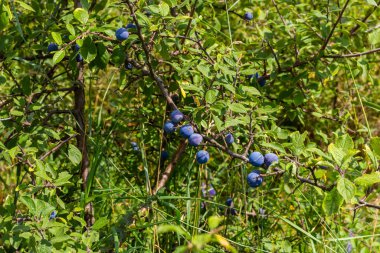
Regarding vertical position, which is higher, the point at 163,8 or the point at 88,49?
the point at 163,8

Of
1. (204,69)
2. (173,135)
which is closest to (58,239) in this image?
(204,69)

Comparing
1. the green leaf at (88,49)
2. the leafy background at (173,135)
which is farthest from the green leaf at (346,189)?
the green leaf at (88,49)

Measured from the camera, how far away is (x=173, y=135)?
264cm

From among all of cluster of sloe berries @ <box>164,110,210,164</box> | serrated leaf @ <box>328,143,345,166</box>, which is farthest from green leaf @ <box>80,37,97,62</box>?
serrated leaf @ <box>328,143,345,166</box>

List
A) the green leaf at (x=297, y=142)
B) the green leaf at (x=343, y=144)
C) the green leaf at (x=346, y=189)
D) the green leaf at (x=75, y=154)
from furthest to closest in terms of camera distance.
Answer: the green leaf at (x=75, y=154) < the green leaf at (x=297, y=142) < the green leaf at (x=343, y=144) < the green leaf at (x=346, y=189)

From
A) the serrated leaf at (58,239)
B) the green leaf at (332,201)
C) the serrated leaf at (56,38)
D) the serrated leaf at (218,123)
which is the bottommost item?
the serrated leaf at (58,239)

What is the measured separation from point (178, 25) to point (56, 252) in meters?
0.88

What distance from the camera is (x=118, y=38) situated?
6.40 ft

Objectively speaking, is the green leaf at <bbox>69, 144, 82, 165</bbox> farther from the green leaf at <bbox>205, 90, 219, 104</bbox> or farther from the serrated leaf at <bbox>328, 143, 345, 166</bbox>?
the serrated leaf at <bbox>328, 143, 345, 166</bbox>

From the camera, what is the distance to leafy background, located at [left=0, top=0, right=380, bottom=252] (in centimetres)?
184

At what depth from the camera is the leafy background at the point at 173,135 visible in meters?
1.84

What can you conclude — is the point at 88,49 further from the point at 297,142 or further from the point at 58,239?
the point at 297,142

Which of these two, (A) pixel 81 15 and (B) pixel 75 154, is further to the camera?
(B) pixel 75 154

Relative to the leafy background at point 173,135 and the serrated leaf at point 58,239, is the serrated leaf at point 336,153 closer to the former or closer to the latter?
the leafy background at point 173,135
